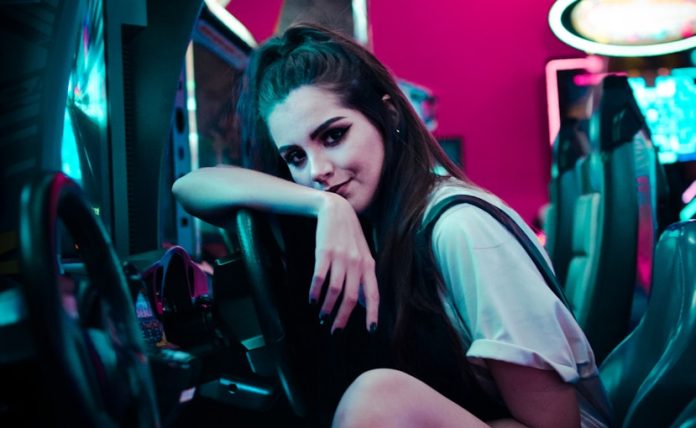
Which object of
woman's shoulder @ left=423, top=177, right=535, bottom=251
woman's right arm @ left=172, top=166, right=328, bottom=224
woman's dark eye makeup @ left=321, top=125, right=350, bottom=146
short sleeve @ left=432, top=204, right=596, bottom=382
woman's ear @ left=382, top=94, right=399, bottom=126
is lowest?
short sleeve @ left=432, top=204, right=596, bottom=382

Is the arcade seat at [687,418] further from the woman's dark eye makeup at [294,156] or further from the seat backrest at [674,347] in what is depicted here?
the woman's dark eye makeup at [294,156]

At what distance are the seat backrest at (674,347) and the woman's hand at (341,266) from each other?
13.1 inches

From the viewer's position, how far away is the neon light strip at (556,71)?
3.60m

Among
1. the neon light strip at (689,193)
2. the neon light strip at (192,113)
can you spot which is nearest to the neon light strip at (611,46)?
the neon light strip at (689,193)

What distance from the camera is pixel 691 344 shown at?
0.73 meters

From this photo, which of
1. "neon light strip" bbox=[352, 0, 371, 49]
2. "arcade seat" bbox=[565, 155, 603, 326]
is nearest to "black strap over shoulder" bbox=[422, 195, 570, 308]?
"arcade seat" bbox=[565, 155, 603, 326]

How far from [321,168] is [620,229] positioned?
957 millimetres

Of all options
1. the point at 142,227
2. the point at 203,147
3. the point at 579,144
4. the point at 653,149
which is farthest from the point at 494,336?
the point at 579,144

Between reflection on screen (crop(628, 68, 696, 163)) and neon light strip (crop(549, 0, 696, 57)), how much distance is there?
0.16m

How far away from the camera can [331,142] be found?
2.81 ft

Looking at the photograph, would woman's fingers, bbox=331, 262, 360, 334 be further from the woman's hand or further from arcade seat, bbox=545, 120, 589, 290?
arcade seat, bbox=545, 120, 589, 290

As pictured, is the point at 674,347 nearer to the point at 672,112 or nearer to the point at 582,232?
the point at 582,232

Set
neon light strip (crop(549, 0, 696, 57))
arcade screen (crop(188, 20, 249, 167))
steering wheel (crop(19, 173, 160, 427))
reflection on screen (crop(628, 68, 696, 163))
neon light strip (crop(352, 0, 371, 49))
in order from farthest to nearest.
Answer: neon light strip (crop(549, 0, 696, 57)), reflection on screen (crop(628, 68, 696, 163)), neon light strip (crop(352, 0, 371, 49)), arcade screen (crop(188, 20, 249, 167)), steering wheel (crop(19, 173, 160, 427))

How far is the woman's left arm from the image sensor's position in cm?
68
